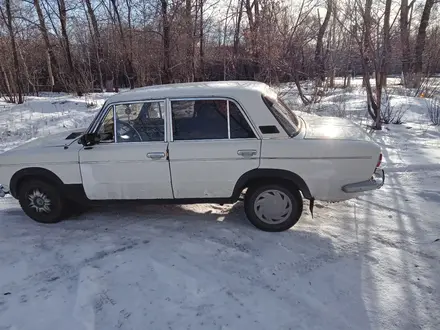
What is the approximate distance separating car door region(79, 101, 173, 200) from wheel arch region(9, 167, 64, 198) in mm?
398

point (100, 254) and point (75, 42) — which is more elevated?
point (75, 42)


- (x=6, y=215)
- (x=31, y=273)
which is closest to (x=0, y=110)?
(x=6, y=215)

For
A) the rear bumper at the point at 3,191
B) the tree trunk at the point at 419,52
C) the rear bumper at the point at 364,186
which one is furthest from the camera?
the tree trunk at the point at 419,52

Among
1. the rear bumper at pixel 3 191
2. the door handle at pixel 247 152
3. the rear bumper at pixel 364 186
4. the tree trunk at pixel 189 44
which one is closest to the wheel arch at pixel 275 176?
the door handle at pixel 247 152

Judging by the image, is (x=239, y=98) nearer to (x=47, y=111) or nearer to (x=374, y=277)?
(x=374, y=277)

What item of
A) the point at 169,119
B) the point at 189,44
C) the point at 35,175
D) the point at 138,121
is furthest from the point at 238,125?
the point at 189,44

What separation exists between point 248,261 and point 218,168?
1.06 meters

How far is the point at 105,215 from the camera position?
14.8ft

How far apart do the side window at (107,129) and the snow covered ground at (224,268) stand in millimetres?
1093

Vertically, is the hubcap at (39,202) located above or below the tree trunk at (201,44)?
below

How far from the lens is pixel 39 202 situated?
14.1 feet

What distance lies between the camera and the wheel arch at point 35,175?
412cm

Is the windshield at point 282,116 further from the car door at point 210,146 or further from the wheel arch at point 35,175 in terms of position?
the wheel arch at point 35,175

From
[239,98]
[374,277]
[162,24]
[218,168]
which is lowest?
[374,277]
